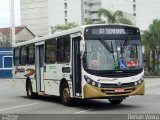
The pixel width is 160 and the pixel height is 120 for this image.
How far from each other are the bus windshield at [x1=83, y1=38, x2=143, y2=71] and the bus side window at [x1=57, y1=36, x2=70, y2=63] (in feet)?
5.12

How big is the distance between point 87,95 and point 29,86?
813 centimetres

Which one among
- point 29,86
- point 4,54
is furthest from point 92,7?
point 29,86

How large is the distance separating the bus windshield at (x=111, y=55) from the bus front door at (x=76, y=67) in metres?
0.64

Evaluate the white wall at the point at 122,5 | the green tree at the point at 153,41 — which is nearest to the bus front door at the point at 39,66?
the green tree at the point at 153,41

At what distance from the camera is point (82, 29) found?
17406 millimetres

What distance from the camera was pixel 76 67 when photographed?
17719 mm

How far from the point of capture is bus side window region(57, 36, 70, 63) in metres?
18.5

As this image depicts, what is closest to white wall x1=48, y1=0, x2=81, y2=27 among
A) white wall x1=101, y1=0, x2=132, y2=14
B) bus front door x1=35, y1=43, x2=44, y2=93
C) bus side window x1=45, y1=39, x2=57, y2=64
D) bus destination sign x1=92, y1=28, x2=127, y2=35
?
white wall x1=101, y1=0, x2=132, y2=14

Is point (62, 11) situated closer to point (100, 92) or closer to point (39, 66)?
point (39, 66)

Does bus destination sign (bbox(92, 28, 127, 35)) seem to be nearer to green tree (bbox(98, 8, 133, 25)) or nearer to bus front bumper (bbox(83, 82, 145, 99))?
bus front bumper (bbox(83, 82, 145, 99))

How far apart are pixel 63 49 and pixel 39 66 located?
373cm

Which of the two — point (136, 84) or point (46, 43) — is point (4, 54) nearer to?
point (46, 43)

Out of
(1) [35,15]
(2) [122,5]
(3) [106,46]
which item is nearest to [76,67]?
(3) [106,46]

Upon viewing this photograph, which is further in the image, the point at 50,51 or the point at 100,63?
the point at 50,51
